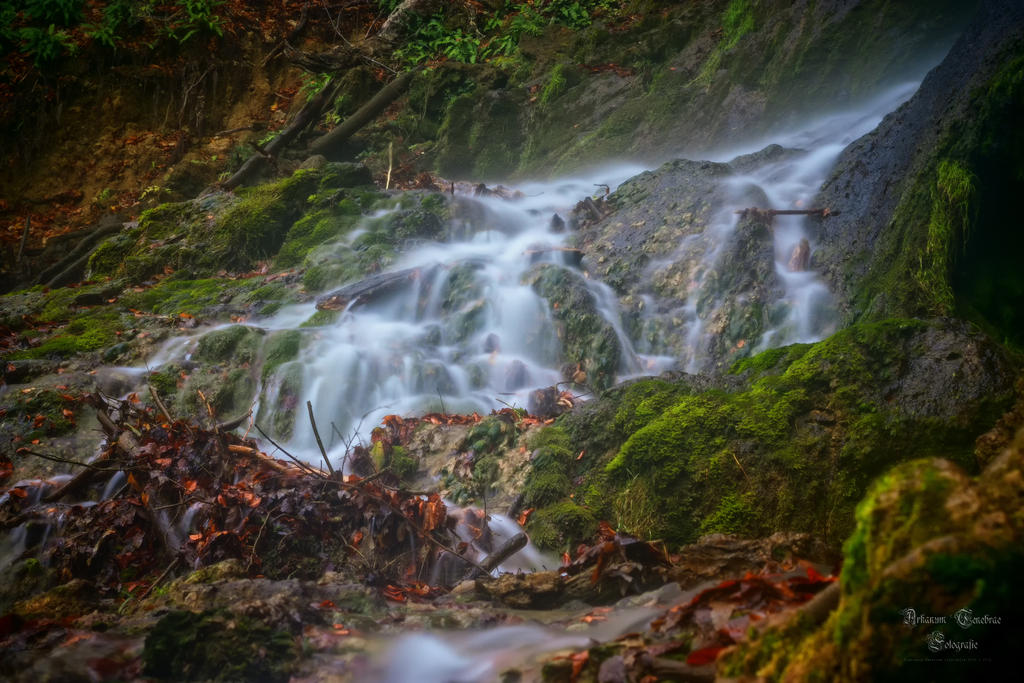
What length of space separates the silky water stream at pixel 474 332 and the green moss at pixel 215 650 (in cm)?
290

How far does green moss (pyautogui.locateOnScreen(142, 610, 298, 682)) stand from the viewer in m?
2.51

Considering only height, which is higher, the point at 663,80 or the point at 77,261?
the point at 663,80

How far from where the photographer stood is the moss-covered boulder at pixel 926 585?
117cm

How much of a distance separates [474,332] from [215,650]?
5275mm

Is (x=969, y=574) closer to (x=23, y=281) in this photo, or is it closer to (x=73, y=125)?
(x=23, y=281)

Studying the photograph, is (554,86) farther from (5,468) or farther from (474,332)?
(5,468)

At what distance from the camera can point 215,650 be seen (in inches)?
101

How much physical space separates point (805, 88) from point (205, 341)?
10075 millimetres

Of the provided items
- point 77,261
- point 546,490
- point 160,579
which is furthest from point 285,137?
point 546,490

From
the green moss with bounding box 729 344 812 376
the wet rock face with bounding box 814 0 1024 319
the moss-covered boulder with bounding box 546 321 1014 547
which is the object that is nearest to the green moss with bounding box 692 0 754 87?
the wet rock face with bounding box 814 0 1024 319

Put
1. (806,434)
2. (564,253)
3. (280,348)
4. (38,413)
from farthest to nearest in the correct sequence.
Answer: (564,253) < (280,348) < (38,413) < (806,434)

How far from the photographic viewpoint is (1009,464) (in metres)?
1.44

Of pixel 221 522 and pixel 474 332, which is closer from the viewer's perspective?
pixel 221 522

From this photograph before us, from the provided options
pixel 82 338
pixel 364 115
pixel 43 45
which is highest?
pixel 43 45
